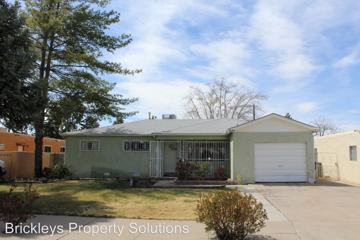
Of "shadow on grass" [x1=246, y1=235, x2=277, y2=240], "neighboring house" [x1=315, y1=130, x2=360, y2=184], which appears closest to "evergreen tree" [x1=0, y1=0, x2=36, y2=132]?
"shadow on grass" [x1=246, y1=235, x2=277, y2=240]

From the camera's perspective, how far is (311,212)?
1283 cm

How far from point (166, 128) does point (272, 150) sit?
25.0 ft

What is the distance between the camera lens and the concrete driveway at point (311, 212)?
9695mm

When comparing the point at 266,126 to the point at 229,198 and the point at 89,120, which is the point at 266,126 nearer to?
the point at 89,120

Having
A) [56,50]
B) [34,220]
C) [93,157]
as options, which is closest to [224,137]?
[93,157]

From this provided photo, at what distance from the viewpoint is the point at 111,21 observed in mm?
27344

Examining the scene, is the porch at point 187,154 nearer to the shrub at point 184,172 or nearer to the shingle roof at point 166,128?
the shingle roof at point 166,128

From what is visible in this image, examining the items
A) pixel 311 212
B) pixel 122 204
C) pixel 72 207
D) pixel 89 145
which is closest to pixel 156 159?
pixel 89 145

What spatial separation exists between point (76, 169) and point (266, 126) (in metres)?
12.1

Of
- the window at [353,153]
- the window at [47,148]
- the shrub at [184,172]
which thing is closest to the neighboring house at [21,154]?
the window at [47,148]

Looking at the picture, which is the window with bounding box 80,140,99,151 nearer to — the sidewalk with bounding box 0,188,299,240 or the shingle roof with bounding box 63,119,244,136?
the shingle roof with bounding box 63,119,244,136

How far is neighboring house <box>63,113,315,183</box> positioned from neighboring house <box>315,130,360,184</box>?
9.53 ft

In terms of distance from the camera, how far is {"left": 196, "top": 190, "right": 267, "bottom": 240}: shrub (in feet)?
28.1

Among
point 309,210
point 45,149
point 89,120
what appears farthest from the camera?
point 45,149
